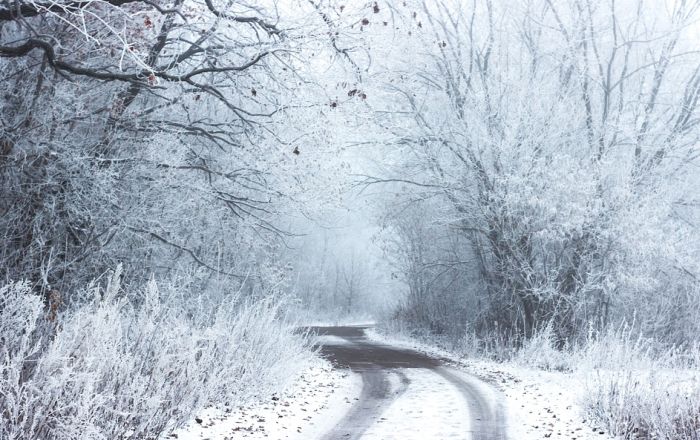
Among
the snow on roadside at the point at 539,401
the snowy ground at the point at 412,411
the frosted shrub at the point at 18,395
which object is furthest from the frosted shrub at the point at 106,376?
the snow on roadside at the point at 539,401

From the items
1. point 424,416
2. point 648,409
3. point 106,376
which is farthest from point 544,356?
point 106,376

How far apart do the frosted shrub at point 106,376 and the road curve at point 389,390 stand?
5.70 feet

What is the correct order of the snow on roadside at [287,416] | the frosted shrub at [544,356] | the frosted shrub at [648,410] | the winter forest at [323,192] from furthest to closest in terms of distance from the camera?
the frosted shrub at [544,356] → the snow on roadside at [287,416] → the winter forest at [323,192] → the frosted shrub at [648,410]

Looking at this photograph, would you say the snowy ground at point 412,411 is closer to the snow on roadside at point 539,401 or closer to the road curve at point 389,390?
the snow on roadside at point 539,401

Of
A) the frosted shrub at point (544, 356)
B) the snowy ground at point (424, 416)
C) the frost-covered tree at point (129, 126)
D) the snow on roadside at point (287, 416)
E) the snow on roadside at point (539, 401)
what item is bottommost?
the snow on roadside at point (287, 416)

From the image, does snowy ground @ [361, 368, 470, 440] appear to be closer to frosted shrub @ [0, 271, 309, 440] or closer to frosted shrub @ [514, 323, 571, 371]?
frosted shrub @ [0, 271, 309, 440]

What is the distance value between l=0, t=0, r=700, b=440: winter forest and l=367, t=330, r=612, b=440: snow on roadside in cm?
10

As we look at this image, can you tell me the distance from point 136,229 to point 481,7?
13157 mm

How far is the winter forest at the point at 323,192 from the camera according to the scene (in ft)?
24.9

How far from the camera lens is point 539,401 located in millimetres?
10445

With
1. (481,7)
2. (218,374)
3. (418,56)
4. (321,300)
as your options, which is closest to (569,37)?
(481,7)

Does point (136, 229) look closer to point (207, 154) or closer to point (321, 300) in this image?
point (207, 154)

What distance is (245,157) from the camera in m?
11.4

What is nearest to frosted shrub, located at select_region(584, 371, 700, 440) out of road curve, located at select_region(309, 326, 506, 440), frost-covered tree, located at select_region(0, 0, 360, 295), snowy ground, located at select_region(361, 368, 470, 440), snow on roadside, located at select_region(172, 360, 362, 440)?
road curve, located at select_region(309, 326, 506, 440)
